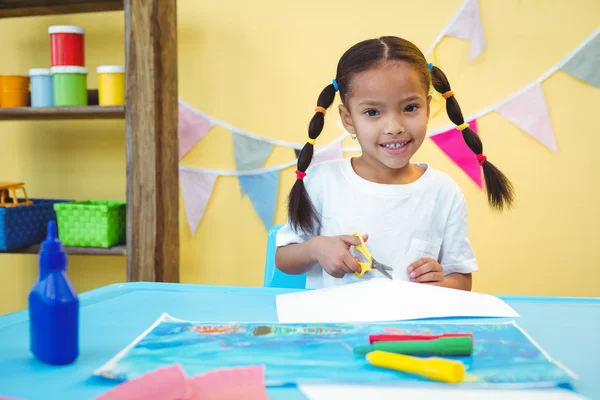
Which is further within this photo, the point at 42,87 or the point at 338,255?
the point at 42,87

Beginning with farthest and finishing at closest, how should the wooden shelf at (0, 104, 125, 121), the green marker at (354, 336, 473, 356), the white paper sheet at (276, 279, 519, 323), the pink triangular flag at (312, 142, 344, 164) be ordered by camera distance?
the pink triangular flag at (312, 142, 344, 164), the wooden shelf at (0, 104, 125, 121), the white paper sheet at (276, 279, 519, 323), the green marker at (354, 336, 473, 356)

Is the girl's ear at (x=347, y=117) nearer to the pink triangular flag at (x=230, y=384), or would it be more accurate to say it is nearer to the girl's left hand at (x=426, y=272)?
the girl's left hand at (x=426, y=272)

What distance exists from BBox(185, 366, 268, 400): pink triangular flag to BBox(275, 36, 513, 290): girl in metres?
0.53

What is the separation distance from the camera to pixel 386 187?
1201mm

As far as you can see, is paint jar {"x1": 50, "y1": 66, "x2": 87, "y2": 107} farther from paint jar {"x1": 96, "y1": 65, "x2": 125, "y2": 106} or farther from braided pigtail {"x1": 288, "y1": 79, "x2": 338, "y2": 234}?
braided pigtail {"x1": 288, "y1": 79, "x2": 338, "y2": 234}

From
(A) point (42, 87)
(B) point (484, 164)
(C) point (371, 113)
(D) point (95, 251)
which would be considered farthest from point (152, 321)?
(A) point (42, 87)

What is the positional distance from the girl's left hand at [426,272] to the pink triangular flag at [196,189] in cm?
128

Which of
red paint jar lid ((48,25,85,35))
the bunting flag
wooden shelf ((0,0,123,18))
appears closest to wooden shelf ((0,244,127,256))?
red paint jar lid ((48,25,85,35))

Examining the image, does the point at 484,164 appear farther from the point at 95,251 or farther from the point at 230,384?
the point at 95,251

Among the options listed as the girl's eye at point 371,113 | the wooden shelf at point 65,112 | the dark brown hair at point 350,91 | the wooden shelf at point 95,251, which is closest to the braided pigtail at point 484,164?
the dark brown hair at point 350,91

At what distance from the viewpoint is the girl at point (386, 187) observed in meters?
1.10

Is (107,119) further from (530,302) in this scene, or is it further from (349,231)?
(530,302)

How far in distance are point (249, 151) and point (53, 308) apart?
1.58 metres

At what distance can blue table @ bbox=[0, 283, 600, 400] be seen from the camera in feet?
1.69
